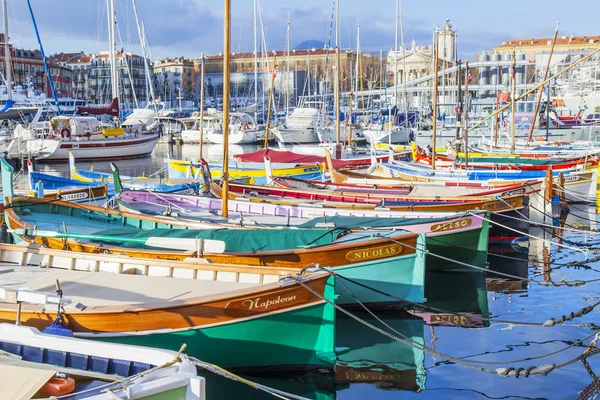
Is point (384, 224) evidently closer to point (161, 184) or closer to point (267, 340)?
point (267, 340)

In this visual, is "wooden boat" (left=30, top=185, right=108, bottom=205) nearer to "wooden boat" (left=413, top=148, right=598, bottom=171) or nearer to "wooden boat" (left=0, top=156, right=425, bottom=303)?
"wooden boat" (left=0, top=156, right=425, bottom=303)

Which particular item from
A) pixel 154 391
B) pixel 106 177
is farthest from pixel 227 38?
pixel 106 177

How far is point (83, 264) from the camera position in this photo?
39.7 feet

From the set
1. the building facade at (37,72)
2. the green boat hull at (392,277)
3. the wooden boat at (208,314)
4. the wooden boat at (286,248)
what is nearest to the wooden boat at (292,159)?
the wooden boat at (286,248)

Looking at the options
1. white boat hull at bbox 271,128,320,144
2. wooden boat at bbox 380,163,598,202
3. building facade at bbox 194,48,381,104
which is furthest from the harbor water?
building facade at bbox 194,48,381,104

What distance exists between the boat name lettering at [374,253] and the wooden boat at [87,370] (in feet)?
19.4

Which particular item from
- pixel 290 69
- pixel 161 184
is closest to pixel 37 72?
pixel 290 69

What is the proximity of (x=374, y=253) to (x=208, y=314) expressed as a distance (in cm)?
431

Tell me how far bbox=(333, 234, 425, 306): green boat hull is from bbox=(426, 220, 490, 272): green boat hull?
2677 mm

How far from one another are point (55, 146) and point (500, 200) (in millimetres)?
38355

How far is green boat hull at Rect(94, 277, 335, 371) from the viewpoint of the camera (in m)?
9.54

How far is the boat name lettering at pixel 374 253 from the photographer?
505 inches

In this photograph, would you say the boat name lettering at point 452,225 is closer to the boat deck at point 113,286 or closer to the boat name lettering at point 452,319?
the boat name lettering at point 452,319

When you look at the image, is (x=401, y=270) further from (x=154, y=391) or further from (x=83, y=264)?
(x=154, y=391)
